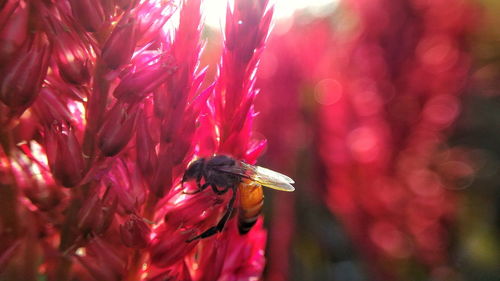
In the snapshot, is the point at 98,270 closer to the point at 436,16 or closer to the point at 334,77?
the point at 334,77

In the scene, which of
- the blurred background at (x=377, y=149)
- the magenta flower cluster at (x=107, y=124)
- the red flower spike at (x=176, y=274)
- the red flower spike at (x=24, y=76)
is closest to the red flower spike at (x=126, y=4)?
the magenta flower cluster at (x=107, y=124)

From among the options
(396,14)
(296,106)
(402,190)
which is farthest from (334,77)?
(402,190)

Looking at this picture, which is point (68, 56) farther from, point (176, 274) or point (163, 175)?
point (176, 274)

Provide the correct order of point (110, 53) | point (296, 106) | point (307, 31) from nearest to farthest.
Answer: point (110, 53) → point (296, 106) → point (307, 31)

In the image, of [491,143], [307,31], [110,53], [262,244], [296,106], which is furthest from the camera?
[491,143]

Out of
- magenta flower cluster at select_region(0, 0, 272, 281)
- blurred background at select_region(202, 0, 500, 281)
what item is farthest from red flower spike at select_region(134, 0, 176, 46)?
blurred background at select_region(202, 0, 500, 281)

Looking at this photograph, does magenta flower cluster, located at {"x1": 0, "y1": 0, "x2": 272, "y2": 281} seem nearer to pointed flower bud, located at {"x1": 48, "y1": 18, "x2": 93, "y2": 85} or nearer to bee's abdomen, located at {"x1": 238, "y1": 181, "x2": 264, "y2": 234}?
pointed flower bud, located at {"x1": 48, "y1": 18, "x2": 93, "y2": 85}

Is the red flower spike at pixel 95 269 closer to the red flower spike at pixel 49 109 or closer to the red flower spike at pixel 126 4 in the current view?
the red flower spike at pixel 49 109
